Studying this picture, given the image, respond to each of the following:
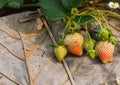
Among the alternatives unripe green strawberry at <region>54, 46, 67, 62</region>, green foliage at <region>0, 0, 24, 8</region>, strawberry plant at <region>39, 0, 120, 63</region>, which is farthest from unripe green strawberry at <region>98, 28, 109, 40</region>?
green foliage at <region>0, 0, 24, 8</region>

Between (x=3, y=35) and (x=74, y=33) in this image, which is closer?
(x=74, y=33)

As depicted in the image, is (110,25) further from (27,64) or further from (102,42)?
(27,64)

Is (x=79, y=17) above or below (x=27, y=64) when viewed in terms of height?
above

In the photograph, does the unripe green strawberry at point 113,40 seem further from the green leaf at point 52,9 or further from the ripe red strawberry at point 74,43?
the green leaf at point 52,9

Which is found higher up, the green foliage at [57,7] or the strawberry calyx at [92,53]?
the green foliage at [57,7]

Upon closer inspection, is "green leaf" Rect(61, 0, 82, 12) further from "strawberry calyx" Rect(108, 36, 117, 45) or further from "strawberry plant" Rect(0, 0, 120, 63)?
"strawberry calyx" Rect(108, 36, 117, 45)

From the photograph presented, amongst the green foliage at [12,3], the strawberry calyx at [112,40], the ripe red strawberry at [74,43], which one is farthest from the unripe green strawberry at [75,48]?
the green foliage at [12,3]

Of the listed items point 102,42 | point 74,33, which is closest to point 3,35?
point 74,33
